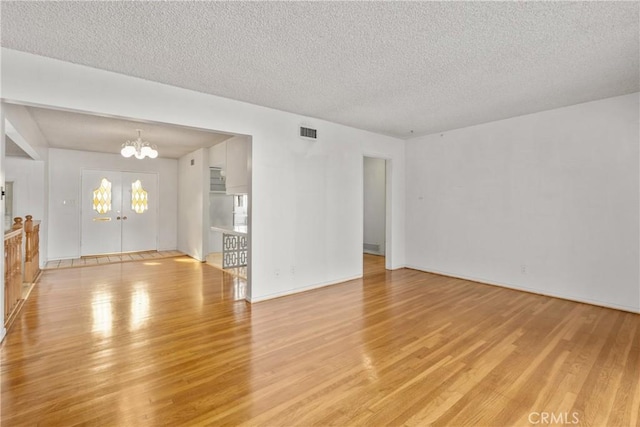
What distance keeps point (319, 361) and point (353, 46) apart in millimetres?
2712

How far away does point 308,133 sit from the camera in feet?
15.8

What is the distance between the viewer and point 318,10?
215cm

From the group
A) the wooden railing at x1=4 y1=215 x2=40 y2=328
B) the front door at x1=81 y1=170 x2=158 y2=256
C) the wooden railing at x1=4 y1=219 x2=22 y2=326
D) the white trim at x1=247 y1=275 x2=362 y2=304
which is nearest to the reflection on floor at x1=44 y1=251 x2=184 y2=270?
the front door at x1=81 y1=170 x2=158 y2=256

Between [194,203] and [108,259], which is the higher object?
[194,203]

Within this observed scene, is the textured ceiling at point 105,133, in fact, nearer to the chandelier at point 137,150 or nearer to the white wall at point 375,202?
the chandelier at point 137,150

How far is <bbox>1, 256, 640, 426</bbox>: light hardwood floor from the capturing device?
1992 millimetres

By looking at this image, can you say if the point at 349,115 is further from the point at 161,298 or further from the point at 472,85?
the point at 161,298

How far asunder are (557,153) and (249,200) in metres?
4.44

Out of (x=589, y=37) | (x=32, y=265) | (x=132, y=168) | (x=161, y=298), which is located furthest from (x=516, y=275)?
(x=132, y=168)

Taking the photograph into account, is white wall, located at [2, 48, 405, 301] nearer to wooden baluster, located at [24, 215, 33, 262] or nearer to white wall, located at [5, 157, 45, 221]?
wooden baluster, located at [24, 215, 33, 262]

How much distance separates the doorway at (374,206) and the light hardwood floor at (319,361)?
373cm

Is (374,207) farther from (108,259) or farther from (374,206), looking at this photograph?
(108,259)

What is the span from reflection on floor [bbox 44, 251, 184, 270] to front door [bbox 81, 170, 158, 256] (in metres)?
0.32

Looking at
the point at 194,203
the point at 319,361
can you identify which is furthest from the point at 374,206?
the point at 319,361
